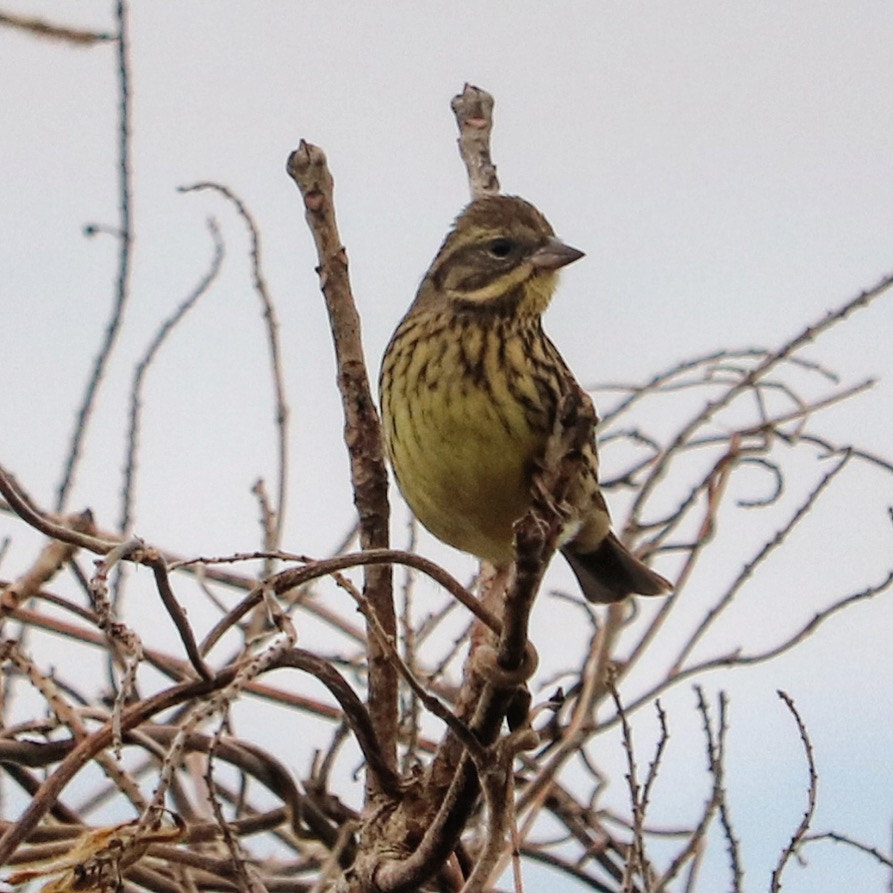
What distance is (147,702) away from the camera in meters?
2.09

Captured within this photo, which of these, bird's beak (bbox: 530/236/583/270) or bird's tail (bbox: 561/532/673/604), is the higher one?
bird's beak (bbox: 530/236/583/270)

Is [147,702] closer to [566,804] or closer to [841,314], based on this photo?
[566,804]

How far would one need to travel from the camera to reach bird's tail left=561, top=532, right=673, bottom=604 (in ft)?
12.3

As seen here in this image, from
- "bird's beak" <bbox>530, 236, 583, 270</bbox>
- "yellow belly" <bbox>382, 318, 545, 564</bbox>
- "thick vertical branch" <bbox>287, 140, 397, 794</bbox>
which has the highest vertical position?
"bird's beak" <bbox>530, 236, 583, 270</bbox>

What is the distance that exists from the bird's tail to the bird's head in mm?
633

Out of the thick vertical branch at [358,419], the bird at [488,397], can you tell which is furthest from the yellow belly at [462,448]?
the thick vertical branch at [358,419]

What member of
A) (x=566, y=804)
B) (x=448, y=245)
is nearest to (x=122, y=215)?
(x=448, y=245)

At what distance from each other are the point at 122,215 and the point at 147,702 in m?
1.51

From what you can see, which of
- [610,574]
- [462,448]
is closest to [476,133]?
[462,448]

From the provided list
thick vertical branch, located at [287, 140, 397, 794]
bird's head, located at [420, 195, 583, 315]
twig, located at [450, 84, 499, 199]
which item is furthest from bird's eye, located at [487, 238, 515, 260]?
thick vertical branch, located at [287, 140, 397, 794]

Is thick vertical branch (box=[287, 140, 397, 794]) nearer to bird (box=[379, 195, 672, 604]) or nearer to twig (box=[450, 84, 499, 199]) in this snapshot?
bird (box=[379, 195, 672, 604])

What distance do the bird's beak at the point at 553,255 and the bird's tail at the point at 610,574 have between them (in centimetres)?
67

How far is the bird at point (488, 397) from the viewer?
325cm

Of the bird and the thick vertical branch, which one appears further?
the bird
